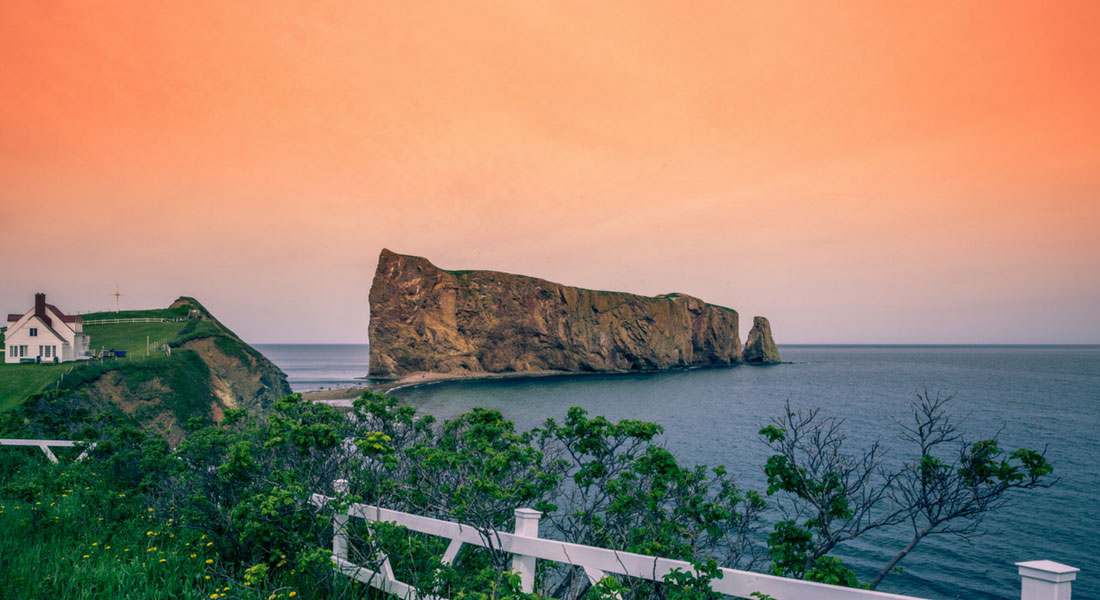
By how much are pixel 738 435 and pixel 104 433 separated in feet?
124

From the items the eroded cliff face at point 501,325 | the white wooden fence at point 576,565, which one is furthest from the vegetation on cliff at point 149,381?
the eroded cliff face at point 501,325

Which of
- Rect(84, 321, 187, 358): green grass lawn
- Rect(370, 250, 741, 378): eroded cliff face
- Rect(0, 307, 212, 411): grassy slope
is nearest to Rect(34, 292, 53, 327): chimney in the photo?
Rect(0, 307, 212, 411): grassy slope

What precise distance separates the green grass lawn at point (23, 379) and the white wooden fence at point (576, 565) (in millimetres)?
26708

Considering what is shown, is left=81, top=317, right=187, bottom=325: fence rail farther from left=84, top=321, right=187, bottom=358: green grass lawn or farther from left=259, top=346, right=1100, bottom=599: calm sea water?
left=259, top=346, right=1100, bottom=599: calm sea water

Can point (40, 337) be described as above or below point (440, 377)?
above

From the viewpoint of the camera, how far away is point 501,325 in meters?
109

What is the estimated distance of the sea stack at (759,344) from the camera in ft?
576

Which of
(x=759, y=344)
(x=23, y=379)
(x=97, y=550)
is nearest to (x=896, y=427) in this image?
(x=97, y=550)

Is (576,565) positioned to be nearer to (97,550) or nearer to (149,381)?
(97,550)

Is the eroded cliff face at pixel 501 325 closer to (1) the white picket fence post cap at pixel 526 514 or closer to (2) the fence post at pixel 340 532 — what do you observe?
(2) the fence post at pixel 340 532

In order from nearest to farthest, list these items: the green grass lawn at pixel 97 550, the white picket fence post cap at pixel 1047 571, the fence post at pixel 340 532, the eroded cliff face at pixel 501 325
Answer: the white picket fence post cap at pixel 1047 571
the green grass lawn at pixel 97 550
the fence post at pixel 340 532
the eroded cliff face at pixel 501 325

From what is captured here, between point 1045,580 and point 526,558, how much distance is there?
325 centimetres

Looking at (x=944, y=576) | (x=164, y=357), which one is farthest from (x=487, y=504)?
(x=164, y=357)

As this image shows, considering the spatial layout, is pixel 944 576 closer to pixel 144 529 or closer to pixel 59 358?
pixel 144 529
